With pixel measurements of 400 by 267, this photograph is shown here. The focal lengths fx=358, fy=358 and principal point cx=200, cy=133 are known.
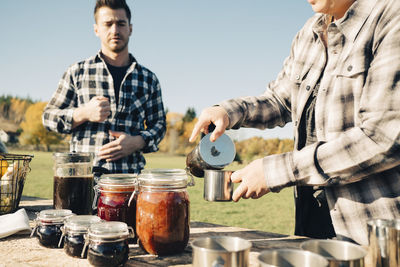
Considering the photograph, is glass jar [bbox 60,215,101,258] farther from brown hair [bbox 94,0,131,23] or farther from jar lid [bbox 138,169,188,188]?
brown hair [bbox 94,0,131,23]

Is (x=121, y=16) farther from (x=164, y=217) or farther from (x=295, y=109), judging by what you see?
(x=164, y=217)

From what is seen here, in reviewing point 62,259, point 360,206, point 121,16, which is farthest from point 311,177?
point 121,16

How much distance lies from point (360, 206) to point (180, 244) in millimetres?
871

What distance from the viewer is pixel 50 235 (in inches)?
60.8

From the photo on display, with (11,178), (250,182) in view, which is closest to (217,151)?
(250,182)

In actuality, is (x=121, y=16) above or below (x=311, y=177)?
above

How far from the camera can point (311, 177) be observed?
4.96ft

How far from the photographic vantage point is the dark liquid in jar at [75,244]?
1408 millimetres

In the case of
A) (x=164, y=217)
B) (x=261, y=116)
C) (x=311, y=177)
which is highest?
(x=261, y=116)

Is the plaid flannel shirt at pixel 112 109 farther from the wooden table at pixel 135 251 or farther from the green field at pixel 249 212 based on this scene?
the green field at pixel 249 212

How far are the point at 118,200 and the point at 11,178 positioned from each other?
956 mm

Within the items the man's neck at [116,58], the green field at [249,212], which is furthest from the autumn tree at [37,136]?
the man's neck at [116,58]

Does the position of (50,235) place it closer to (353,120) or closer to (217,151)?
(217,151)

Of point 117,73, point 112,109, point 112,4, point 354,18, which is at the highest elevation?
point 112,4
